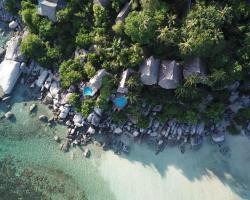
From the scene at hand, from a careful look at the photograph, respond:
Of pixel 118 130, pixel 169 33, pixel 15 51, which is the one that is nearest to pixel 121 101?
pixel 118 130

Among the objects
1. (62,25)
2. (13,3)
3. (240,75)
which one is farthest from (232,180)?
(13,3)

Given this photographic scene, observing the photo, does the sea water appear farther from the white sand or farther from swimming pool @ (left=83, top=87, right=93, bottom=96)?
the white sand

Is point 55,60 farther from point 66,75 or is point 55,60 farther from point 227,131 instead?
point 227,131

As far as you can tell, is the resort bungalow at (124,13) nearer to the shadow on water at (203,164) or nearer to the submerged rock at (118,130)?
the submerged rock at (118,130)

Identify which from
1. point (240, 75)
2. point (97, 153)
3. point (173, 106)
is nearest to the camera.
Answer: point (240, 75)

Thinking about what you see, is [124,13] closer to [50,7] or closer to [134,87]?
[134,87]
